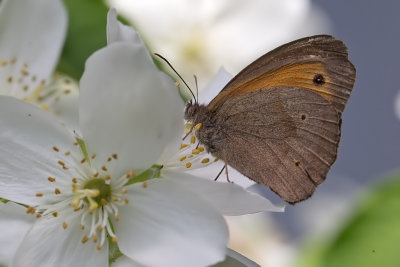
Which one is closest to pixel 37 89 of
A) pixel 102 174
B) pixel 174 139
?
pixel 102 174

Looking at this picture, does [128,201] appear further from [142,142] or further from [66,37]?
[66,37]

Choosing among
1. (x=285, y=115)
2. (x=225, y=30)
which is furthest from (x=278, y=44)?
Answer: (x=285, y=115)

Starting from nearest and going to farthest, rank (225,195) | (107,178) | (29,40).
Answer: (225,195), (107,178), (29,40)

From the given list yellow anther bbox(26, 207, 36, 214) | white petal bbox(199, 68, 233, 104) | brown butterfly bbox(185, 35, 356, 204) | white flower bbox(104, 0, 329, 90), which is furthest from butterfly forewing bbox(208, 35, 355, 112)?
white flower bbox(104, 0, 329, 90)

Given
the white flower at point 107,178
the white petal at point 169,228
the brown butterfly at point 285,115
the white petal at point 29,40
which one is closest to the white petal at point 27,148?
the white flower at point 107,178

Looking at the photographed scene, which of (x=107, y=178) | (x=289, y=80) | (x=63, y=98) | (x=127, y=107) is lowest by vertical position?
(x=63, y=98)

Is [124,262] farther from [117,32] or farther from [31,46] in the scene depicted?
[31,46]
